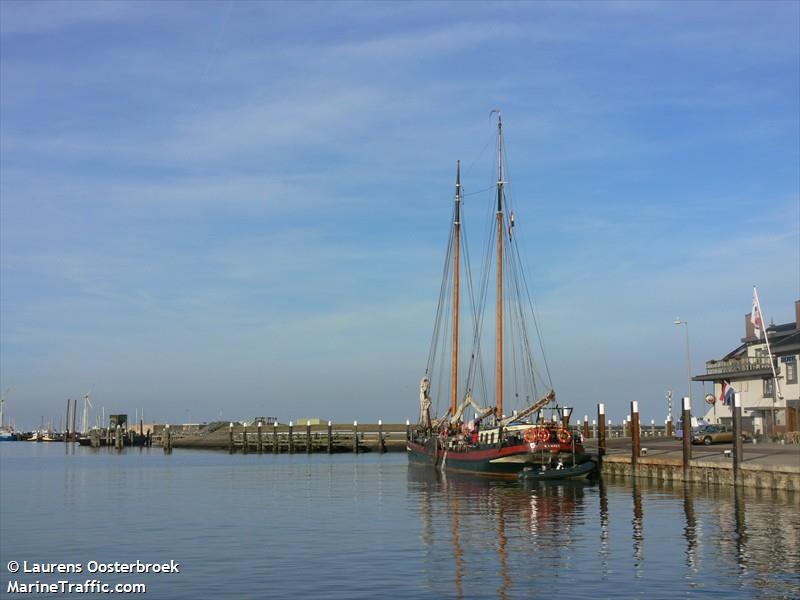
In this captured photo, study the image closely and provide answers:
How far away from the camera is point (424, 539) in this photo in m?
34.7

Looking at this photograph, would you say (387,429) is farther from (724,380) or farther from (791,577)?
(791,577)

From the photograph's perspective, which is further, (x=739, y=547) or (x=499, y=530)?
(x=499, y=530)

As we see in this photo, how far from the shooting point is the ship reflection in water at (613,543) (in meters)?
25.4

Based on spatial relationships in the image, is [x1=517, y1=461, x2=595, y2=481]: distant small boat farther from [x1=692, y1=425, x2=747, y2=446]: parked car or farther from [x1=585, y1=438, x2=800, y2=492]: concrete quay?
[x1=692, y1=425, x2=747, y2=446]: parked car

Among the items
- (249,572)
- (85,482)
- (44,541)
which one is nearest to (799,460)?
(249,572)

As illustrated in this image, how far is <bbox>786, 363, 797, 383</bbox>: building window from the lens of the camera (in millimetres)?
74812

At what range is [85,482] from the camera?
227 feet

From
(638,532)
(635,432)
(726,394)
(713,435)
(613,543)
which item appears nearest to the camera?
(613,543)

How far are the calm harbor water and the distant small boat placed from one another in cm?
60

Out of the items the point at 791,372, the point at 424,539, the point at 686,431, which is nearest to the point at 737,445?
the point at 686,431

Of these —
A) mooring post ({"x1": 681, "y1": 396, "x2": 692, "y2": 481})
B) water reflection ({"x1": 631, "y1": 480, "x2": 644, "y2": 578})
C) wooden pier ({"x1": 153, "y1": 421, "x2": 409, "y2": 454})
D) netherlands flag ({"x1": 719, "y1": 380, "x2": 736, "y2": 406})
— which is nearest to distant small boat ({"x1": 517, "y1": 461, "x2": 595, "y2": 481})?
water reflection ({"x1": 631, "y1": 480, "x2": 644, "y2": 578})

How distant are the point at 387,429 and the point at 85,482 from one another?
7357 centimetres

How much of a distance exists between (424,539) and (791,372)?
164ft

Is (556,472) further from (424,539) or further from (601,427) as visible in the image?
(424,539)
